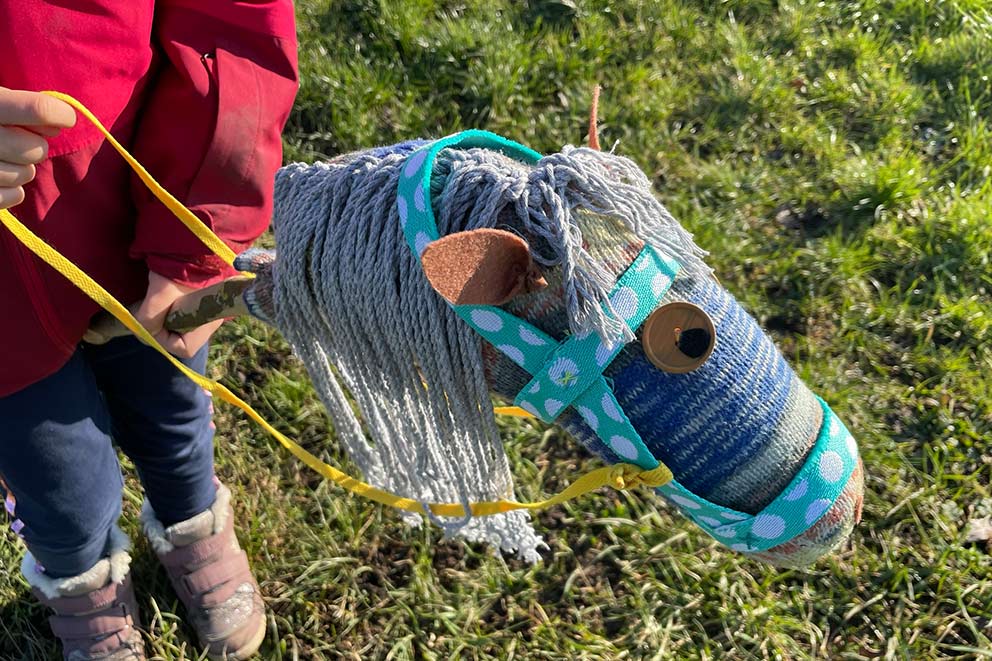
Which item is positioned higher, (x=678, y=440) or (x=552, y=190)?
(x=552, y=190)

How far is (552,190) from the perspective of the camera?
969 millimetres

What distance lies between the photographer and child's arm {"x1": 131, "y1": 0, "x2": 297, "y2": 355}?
1.31 m

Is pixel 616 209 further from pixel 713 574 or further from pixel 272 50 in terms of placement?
pixel 713 574

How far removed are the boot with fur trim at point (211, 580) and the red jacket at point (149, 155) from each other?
55 cm

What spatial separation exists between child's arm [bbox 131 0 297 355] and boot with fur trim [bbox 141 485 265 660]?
21.8 inches

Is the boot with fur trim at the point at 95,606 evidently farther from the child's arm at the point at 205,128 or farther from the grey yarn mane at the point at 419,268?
the grey yarn mane at the point at 419,268

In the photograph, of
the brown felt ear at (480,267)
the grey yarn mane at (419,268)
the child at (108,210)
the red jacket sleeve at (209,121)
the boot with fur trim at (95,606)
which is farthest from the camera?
the boot with fur trim at (95,606)

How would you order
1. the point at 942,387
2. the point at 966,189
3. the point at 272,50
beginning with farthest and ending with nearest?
the point at 966,189
the point at 942,387
the point at 272,50

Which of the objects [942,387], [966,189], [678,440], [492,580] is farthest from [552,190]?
[966,189]

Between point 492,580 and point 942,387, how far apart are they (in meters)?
1.22

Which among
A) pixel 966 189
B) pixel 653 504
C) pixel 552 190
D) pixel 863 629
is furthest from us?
pixel 966 189

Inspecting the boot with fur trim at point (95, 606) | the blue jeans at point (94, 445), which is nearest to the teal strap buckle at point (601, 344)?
the blue jeans at point (94, 445)

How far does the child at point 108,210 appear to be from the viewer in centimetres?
119

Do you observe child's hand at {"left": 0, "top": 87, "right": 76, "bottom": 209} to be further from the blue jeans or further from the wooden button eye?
the wooden button eye
